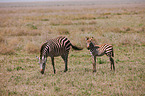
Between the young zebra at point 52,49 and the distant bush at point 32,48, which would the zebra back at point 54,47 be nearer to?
the young zebra at point 52,49

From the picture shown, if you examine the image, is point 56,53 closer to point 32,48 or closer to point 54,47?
point 54,47

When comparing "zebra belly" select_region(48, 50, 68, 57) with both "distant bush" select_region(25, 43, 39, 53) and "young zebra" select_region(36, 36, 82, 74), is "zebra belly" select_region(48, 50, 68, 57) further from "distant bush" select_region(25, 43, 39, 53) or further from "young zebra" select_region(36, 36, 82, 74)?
"distant bush" select_region(25, 43, 39, 53)

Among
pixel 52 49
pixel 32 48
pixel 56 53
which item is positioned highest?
pixel 52 49

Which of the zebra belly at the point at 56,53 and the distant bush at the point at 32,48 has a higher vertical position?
the zebra belly at the point at 56,53

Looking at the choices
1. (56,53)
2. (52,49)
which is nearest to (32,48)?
(56,53)

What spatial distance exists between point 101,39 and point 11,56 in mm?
7023

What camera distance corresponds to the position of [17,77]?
786 centimetres

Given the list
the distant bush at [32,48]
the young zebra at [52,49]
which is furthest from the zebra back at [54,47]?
the distant bush at [32,48]

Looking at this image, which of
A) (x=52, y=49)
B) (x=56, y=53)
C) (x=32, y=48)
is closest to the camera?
(x=52, y=49)

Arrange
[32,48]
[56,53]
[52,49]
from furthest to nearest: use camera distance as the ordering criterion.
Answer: [32,48] < [56,53] < [52,49]

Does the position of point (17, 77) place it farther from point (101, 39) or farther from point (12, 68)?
point (101, 39)

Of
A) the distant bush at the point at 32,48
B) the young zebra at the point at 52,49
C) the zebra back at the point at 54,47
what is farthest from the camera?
the distant bush at the point at 32,48

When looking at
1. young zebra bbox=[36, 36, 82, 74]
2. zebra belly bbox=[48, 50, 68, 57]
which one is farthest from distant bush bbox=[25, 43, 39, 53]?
zebra belly bbox=[48, 50, 68, 57]

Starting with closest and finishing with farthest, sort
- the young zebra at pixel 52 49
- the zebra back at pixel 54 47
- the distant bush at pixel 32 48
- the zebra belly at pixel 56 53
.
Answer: the young zebra at pixel 52 49, the zebra back at pixel 54 47, the zebra belly at pixel 56 53, the distant bush at pixel 32 48
